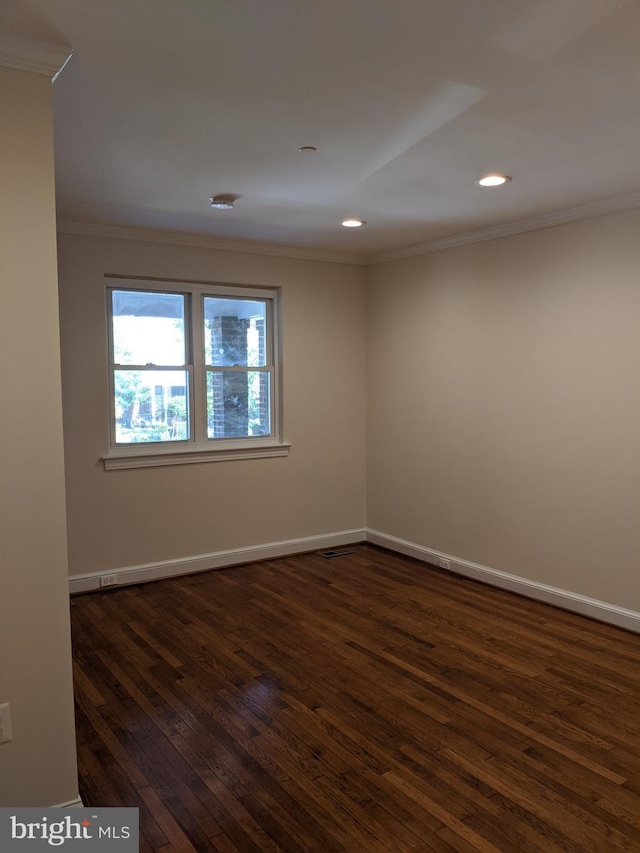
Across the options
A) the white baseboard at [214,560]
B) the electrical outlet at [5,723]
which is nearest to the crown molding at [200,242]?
the white baseboard at [214,560]

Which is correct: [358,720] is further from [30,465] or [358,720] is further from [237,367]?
[237,367]

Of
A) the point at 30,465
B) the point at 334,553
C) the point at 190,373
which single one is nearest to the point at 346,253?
the point at 190,373

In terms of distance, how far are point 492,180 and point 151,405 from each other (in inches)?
111

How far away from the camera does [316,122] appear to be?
2.56 meters

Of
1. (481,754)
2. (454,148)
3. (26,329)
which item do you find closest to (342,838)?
(481,754)

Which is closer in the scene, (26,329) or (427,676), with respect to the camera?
(26,329)

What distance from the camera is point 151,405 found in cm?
479

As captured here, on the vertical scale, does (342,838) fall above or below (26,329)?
below

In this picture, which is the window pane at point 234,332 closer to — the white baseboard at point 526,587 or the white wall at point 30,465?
the white baseboard at point 526,587

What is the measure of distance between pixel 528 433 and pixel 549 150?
1968 millimetres

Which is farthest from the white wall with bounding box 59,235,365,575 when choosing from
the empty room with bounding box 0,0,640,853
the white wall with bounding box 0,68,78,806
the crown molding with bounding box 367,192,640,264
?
the white wall with bounding box 0,68,78,806

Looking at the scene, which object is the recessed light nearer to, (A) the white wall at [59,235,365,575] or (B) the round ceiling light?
(B) the round ceiling light

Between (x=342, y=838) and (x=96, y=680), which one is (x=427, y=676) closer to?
(x=342, y=838)

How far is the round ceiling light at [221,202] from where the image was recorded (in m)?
3.66
